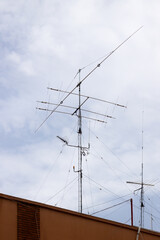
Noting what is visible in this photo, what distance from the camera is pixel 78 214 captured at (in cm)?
1894

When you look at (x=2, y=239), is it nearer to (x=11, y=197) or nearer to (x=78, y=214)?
(x=11, y=197)

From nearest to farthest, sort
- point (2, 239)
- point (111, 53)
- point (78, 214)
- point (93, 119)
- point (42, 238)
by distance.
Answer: point (2, 239) < point (42, 238) < point (78, 214) < point (111, 53) < point (93, 119)

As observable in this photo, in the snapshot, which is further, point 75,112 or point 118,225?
point 75,112

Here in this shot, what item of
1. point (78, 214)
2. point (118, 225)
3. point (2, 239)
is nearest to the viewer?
point (2, 239)

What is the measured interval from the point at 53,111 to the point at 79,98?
5.26 ft

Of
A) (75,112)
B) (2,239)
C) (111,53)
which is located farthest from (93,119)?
(2,239)

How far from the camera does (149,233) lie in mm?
21391

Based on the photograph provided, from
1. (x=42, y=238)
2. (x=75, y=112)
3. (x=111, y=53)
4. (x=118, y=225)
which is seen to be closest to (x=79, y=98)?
(x=75, y=112)

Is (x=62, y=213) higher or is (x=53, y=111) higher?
(x=53, y=111)

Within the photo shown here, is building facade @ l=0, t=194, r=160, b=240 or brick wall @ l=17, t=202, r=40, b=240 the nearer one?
building facade @ l=0, t=194, r=160, b=240

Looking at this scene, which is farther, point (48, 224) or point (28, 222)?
point (48, 224)

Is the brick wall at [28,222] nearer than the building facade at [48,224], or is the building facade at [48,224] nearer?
the building facade at [48,224]

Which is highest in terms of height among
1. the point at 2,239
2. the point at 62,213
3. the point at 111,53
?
the point at 111,53

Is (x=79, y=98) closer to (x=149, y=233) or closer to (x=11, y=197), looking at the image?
(x=149, y=233)
